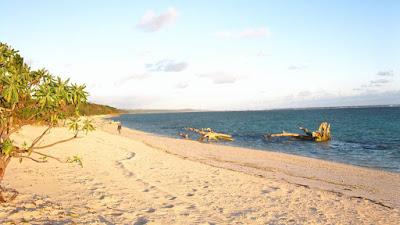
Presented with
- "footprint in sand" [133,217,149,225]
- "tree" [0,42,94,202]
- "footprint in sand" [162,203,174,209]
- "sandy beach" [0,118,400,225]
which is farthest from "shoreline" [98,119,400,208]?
"tree" [0,42,94,202]

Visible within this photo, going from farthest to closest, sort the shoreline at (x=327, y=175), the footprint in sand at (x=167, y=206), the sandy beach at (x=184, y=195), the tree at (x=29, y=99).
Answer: the shoreline at (x=327, y=175), the footprint in sand at (x=167, y=206), the sandy beach at (x=184, y=195), the tree at (x=29, y=99)

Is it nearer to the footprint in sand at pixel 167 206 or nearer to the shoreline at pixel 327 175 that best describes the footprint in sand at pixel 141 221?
the footprint in sand at pixel 167 206

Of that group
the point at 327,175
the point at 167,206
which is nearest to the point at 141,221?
the point at 167,206

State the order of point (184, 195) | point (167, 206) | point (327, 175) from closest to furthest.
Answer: point (167, 206)
point (184, 195)
point (327, 175)

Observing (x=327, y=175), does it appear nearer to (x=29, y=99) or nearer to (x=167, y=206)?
(x=167, y=206)

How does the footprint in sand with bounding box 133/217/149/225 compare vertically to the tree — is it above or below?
below

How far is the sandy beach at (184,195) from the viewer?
8.96m

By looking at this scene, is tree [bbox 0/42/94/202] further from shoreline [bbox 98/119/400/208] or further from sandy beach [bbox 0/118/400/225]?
shoreline [bbox 98/119/400/208]

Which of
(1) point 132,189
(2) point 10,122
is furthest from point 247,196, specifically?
(2) point 10,122

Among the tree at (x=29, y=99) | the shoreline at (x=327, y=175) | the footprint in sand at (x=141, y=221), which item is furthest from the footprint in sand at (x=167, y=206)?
the shoreline at (x=327, y=175)

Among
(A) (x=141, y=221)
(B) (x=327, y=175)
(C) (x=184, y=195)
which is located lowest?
(B) (x=327, y=175)

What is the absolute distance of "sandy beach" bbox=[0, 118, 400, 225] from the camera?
8961 millimetres

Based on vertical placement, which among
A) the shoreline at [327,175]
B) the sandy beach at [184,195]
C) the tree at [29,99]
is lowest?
the shoreline at [327,175]

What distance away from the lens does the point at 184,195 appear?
11.6 m
